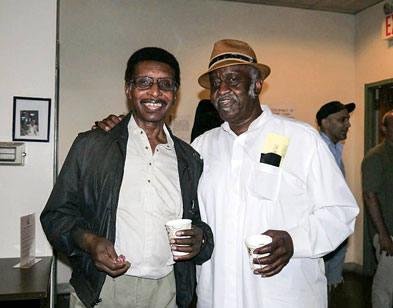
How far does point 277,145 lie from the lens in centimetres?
202

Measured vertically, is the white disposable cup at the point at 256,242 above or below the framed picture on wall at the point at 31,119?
below

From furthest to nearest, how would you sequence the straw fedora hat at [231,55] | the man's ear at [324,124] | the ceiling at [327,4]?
the ceiling at [327,4] → the man's ear at [324,124] → the straw fedora hat at [231,55]

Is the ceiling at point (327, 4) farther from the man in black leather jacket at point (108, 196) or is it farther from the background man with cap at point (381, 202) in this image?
the man in black leather jacket at point (108, 196)

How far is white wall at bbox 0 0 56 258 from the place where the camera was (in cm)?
265

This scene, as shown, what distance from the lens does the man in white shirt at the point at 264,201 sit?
1.90 meters

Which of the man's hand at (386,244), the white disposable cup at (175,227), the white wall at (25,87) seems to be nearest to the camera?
the white disposable cup at (175,227)

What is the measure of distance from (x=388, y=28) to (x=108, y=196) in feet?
15.6

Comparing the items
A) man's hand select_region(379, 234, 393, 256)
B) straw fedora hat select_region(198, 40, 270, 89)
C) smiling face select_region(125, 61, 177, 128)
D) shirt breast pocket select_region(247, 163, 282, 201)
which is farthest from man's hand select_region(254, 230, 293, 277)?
man's hand select_region(379, 234, 393, 256)

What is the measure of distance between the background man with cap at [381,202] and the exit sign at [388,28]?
193 cm

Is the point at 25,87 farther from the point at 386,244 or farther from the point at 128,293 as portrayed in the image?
the point at 386,244

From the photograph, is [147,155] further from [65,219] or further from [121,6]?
[121,6]

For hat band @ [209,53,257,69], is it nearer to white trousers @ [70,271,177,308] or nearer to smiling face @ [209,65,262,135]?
smiling face @ [209,65,262,135]

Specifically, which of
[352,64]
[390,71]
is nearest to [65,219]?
[390,71]

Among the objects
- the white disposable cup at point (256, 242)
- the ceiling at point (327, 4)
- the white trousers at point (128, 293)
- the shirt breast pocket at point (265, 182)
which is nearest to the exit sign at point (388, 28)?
the ceiling at point (327, 4)
